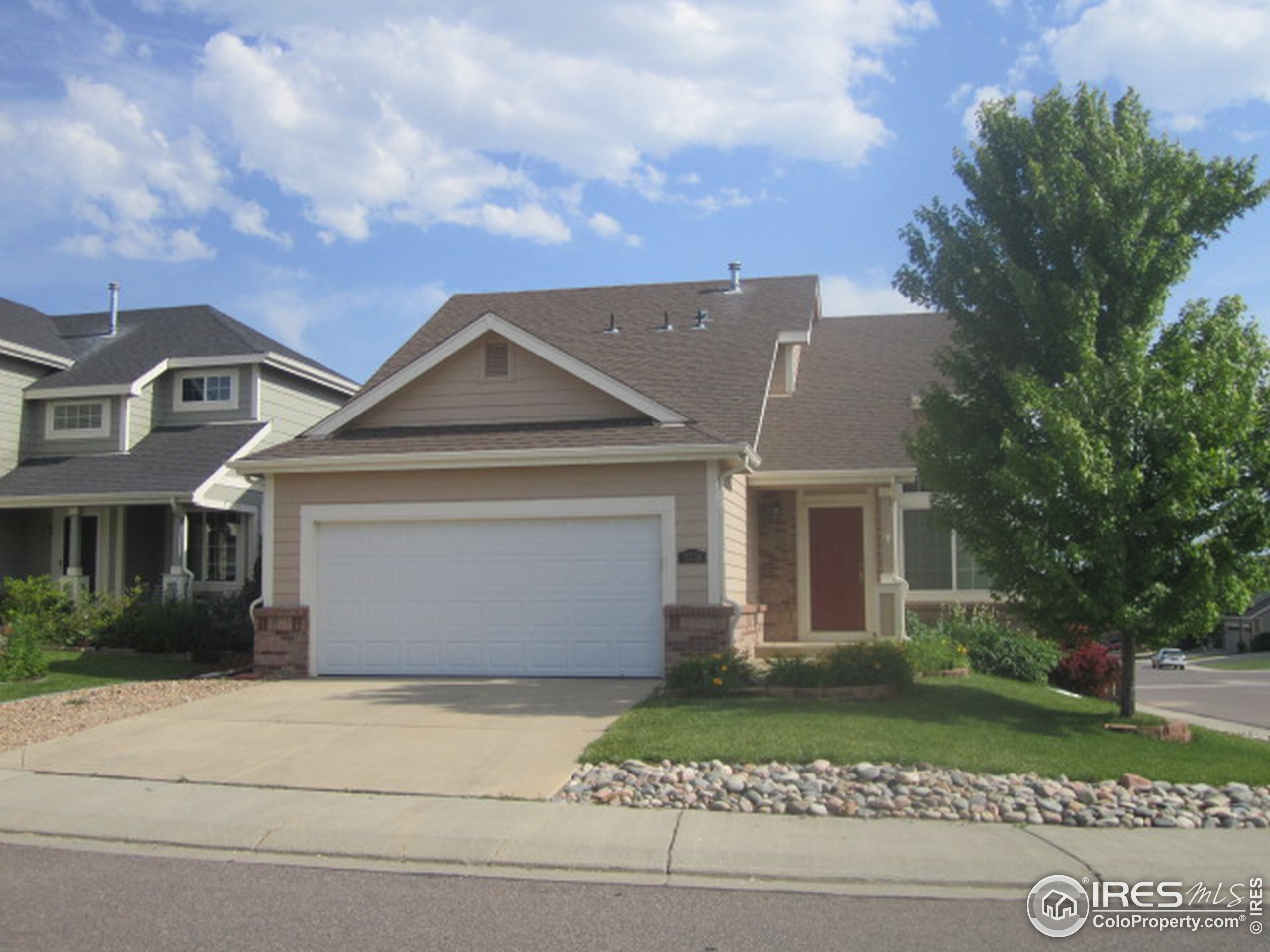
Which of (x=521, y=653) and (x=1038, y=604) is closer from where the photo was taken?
(x=1038, y=604)

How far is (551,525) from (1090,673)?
29.3 feet

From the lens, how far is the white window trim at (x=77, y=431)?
23.0 meters

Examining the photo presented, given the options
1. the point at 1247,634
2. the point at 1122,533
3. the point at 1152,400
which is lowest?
the point at 1247,634

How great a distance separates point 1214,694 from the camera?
26281mm

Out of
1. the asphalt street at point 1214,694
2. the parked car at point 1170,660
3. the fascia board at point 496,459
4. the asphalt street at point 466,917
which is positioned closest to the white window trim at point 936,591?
the asphalt street at point 1214,694

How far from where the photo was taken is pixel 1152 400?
36.5 feet

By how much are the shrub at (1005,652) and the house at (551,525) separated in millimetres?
989

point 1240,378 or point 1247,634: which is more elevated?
point 1240,378

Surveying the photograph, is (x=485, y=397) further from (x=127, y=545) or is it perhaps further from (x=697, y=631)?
(x=127, y=545)

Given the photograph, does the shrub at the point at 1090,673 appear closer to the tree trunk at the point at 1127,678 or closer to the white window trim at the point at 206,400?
the tree trunk at the point at 1127,678

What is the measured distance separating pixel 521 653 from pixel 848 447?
20.8 feet

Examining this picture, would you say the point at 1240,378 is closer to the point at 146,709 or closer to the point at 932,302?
the point at 932,302

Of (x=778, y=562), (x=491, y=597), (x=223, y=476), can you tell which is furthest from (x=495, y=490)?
(x=223, y=476)

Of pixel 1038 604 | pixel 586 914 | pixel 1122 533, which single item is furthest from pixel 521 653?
pixel 586 914
